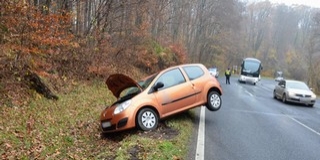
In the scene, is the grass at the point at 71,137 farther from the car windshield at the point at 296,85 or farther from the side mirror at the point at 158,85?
the car windshield at the point at 296,85

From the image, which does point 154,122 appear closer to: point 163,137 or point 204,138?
point 163,137

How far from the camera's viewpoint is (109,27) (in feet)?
62.2

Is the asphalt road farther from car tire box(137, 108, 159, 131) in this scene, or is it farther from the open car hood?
the open car hood

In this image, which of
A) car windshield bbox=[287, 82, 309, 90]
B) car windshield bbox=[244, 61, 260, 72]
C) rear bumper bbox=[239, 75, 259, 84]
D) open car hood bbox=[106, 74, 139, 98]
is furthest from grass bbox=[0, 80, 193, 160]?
car windshield bbox=[244, 61, 260, 72]

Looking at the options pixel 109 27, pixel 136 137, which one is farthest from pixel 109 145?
pixel 109 27

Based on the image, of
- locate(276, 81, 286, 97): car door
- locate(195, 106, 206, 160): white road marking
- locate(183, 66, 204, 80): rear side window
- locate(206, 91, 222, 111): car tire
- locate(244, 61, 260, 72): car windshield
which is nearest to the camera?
locate(195, 106, 206, 160): white road marking

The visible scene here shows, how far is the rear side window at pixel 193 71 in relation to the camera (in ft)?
33.8

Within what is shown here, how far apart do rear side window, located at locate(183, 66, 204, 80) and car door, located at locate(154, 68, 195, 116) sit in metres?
0.31

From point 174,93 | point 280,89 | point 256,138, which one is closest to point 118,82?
point 174,93

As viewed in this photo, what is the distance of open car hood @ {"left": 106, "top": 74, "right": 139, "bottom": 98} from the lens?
32.2ft

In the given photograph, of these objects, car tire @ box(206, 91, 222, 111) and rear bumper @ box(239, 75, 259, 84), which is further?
rear bumper @ box(239, 75, 259, 84)

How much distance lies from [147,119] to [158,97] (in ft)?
2.40

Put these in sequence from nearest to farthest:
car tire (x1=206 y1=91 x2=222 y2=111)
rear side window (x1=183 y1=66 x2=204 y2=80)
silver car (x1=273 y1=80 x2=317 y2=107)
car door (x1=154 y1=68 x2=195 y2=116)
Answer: car door (x1=154 y1=68 x2=195 y2=116) < rear side window (x1=183 y1=66 x2=204 y2=80) < car tire (x1=206 y1=91 x2=222 y2=111) < silver car (x1=273 y1=80 x2=317 y2=107)

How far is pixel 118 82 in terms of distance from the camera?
1029 centimetres
